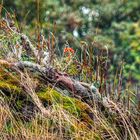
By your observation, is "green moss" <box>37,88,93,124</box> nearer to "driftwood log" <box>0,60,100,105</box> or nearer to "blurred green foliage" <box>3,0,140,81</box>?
"driftwood log" <box>0,60,100,105</box>

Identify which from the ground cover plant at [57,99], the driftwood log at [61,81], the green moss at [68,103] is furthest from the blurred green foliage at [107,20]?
the green moss at [68,103]

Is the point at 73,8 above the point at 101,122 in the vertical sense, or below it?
below

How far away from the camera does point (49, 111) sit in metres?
3.07

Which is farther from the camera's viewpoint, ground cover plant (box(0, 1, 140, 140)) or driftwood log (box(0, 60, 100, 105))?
driftwood log (box(0, 60, 100, 105))

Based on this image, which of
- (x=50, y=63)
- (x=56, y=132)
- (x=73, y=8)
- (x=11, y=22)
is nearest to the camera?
(x=56, y=132)

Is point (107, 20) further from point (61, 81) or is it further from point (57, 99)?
point (57, 99)

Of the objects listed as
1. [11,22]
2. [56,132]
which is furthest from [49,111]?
[11,22]

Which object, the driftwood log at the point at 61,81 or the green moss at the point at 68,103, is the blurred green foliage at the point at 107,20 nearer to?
the driftwood log at the point at 61,81

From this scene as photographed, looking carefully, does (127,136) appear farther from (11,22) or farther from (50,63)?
(11,22)

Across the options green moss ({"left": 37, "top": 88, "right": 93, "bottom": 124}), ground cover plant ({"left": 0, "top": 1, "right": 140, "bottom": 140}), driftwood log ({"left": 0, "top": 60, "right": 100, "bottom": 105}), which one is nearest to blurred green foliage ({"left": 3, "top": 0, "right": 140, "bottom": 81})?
ground cover plant ({"left": 0, "top": 1, "right": 140, "bottom": 140})

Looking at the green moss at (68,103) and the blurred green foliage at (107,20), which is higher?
the green moss at (68,103)

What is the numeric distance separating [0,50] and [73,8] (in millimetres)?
9204

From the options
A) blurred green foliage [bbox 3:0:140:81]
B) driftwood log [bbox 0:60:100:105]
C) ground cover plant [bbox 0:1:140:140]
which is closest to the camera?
ground cover plant [bbox 0:1:140:140]

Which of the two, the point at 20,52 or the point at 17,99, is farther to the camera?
the point at 20,52
